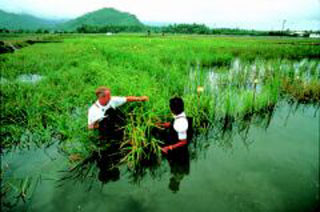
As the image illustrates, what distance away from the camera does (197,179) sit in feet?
9.07

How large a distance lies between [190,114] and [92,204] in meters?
2.34

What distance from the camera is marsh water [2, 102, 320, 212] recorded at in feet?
7.64

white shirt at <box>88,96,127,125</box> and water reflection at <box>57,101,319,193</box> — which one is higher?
white shirt at <box>88,96,127,125</box>

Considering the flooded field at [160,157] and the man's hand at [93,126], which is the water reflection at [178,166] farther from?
the man's hand at [93,126]

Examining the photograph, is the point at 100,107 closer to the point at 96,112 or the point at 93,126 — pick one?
the point at 96,112

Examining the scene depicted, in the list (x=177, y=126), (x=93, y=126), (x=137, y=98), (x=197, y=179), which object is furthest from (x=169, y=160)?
(x=93, y=126)

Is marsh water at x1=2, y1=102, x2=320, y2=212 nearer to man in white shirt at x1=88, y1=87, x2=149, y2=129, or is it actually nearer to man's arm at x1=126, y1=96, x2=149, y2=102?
man in white shirt at x1=88, y1=87, x2=149, y2=129

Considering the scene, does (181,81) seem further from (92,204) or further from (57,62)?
(57,62)

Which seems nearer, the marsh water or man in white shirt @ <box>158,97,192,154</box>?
the marsh water

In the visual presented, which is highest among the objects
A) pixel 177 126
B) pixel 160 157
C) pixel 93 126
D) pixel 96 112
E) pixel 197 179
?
pixel 96 112

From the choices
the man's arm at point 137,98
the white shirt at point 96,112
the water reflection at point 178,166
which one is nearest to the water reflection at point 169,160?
the water reflection at point 178,166

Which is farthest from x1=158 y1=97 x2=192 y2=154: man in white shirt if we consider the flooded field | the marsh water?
the marsh water

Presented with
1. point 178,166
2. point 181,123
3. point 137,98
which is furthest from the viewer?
point 137,98

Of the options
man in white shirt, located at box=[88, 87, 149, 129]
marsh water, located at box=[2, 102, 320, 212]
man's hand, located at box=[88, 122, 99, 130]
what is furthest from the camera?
man's hand, located at box=[88, 122, 99, 130]
